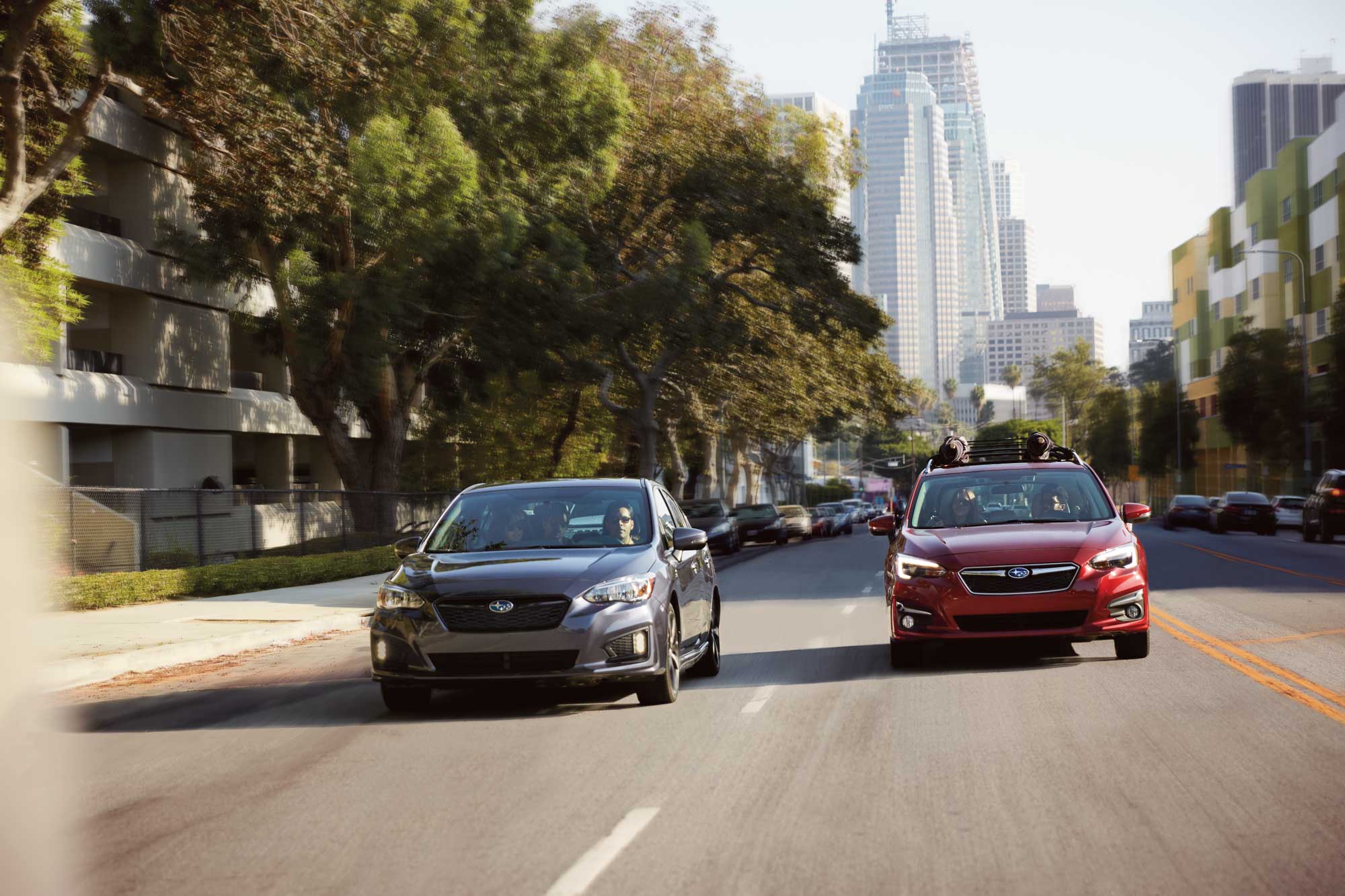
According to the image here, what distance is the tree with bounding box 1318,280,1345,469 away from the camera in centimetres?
5584

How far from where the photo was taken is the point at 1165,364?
19425cm

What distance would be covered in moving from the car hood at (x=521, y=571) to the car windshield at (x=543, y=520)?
28cm

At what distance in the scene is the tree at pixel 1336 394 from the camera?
5584cm

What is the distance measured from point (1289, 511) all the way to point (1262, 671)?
4631cm

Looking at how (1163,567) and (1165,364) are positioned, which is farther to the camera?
(1165,364)

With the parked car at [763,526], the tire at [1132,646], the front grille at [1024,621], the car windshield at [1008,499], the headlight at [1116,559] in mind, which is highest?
the car windshield at [1008,499]

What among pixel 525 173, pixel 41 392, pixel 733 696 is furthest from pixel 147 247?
pixel 733 696

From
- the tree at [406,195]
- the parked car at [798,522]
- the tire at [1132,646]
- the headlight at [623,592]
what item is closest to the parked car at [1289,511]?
the parked car at [798,522]

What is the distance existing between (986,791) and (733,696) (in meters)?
3.72

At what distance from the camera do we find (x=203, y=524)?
26.8 meters

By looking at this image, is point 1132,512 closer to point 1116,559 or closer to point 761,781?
point 1116,559

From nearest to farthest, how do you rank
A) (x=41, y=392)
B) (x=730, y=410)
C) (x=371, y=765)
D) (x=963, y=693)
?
1. (x=371, y=765)
2. (x=963, y=693)
3. (x=41, y=392)
4. (x=730, y=410)

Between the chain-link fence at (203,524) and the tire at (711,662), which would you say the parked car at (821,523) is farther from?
the tire at (711,662)

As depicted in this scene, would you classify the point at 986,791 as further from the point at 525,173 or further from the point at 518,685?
the point at 525,173
